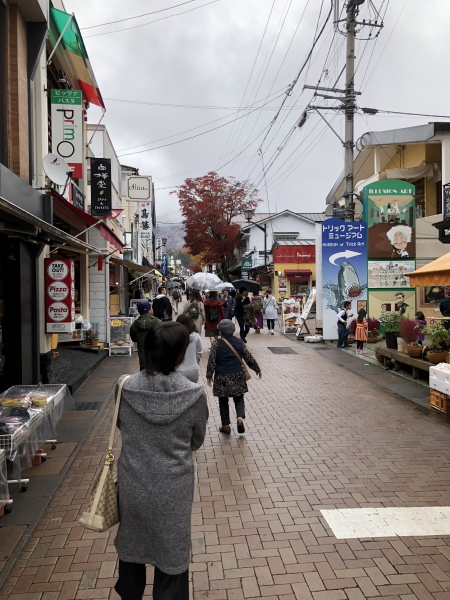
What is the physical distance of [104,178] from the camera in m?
13.3

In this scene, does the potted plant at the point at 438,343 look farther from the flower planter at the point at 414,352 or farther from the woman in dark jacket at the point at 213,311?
the woman in dark jacket at the point at 213,311

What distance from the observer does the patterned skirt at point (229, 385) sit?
6.32 metres

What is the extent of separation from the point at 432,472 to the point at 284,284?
2892 centimetres

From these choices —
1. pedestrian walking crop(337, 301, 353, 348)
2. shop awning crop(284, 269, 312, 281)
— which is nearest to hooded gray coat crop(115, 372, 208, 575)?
pedestrian walking crop(337, 301, 353, 348)

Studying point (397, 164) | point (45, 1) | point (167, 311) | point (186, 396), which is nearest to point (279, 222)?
point (397, 164)

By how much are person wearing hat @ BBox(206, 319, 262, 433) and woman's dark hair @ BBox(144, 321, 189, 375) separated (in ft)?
12.5

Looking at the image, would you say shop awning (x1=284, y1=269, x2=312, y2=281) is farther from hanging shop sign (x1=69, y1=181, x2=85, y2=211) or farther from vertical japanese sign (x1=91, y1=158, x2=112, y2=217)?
hanging shop sign (x1=69, y1=181, x2=85, y2=211)

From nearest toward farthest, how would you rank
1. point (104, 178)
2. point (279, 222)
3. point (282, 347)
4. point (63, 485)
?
→ point (63, 485) < point (104, 178) < point (282, 347) < point (279, 222)

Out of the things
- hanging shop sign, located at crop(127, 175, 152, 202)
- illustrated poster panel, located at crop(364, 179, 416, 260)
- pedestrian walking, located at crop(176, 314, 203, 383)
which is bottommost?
pedestrian walking, located at crop(176, 314, 203, 383)

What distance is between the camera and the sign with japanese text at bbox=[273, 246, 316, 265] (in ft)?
109

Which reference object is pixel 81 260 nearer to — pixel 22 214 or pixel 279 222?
pixel 22 214

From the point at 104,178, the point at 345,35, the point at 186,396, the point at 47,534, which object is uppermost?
the point at 345,35

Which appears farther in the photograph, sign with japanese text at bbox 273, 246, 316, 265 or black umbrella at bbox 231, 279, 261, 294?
sign with japanese text at bbox 273, 246, 316, 265

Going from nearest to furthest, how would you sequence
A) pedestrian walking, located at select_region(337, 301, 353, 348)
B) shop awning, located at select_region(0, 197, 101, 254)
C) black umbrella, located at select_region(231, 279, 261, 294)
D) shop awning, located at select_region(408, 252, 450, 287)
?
shop awning, located at select_region(0, 197, 101, 254), shop awning, located at select_region(408, 252, 450, 287), pedestrian walking, located at select_region(337, 301, 353, 348), black umbrella, located at select_region(231, 279, 261, 294)
